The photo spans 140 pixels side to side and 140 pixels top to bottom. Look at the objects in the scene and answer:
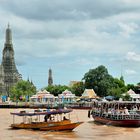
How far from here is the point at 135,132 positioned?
41.6 m

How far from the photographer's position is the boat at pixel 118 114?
4578 cm

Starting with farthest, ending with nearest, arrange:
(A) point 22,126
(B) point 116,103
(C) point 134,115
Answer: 1. (B) point 116,103
2. (C) point 134,115
3. (A) point 22,126

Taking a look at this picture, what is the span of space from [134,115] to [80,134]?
8372 mm

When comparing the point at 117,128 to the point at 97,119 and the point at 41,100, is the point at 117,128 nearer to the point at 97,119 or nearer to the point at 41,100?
the point at 97,119

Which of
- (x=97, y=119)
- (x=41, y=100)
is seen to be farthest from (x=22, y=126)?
(x=41, y=100)

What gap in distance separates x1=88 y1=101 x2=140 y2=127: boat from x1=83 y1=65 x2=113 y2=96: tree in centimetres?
6863

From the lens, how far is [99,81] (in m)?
128

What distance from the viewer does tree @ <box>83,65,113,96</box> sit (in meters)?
126

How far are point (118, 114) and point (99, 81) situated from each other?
81591mm

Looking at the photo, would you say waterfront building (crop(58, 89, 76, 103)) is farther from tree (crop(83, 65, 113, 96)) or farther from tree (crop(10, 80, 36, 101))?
tree (crop(10, 80, 36, 101))

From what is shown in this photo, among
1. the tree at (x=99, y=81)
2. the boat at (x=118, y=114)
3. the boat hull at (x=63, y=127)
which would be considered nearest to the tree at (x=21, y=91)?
the tree at (x=99, y=81)

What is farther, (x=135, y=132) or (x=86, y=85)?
(x=86, y=85)

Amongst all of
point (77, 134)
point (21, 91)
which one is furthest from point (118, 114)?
point (21, 91)

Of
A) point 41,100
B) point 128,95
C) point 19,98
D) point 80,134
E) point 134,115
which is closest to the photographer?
point 80,134
